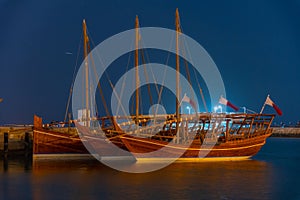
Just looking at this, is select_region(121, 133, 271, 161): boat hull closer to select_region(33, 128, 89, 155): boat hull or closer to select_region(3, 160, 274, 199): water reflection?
select_region(3, 160, 274, 199): water reflection

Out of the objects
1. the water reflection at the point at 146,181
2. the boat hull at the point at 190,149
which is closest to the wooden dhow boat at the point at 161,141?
the boat hull at the point at 190,149

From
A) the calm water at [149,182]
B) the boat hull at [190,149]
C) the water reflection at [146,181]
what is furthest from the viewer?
the boat hull at [190,149]

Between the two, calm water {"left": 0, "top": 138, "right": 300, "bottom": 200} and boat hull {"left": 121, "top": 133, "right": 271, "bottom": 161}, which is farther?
boat hull {"left": 121, "top": 133, "right": 271, "bottom": 161}

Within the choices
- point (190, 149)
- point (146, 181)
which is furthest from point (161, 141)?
point (146, 181)

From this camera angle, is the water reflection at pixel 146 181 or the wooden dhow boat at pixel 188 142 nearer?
the water reflection at pixel 146 181

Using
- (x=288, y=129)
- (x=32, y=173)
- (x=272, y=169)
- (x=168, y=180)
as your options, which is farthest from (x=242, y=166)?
(x=288, y=129)

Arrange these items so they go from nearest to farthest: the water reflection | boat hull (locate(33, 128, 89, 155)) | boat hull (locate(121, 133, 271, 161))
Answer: the water reflection
boat hull (locate(121, 133, 271, 161))
boat hull (locate(33, 128, 89, 155))

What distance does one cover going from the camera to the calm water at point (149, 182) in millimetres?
30234

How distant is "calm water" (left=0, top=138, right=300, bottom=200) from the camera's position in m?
30.2

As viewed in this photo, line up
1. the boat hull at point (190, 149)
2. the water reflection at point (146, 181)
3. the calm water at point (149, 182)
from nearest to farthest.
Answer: the calm water at point (149, 182), the water reflection at point (146, 181), the boat hull at point (190, 149)

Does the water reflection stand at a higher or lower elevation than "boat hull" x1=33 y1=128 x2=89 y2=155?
lower

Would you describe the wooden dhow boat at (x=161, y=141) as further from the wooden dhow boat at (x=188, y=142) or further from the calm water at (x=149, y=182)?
the calm water at (x=149, y=182)

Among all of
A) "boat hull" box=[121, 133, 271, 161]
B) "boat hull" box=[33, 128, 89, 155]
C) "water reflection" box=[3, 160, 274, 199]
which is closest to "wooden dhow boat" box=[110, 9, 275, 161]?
"boat hull" box=[121, 133, 271, 161]

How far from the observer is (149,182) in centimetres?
3462
